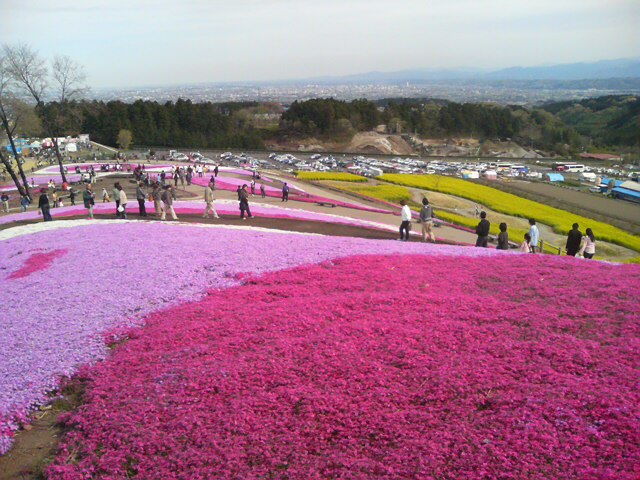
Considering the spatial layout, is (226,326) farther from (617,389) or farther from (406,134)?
(406,134)

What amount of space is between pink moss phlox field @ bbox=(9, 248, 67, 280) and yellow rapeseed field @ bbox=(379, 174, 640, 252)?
3588cm

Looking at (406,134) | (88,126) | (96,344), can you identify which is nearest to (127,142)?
(88,126)

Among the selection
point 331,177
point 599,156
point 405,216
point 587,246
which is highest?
point 405,216

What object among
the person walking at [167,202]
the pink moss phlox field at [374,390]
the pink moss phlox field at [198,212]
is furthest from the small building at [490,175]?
the pink moss phlox field at [374,390]

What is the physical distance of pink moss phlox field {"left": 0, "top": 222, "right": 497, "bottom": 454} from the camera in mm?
11828

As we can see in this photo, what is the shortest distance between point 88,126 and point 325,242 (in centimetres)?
10541

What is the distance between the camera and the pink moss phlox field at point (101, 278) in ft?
38.8

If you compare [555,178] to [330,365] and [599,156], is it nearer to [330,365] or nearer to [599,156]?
[599,156]

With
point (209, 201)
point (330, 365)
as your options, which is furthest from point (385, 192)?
point (330, 365)

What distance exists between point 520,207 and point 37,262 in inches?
1767

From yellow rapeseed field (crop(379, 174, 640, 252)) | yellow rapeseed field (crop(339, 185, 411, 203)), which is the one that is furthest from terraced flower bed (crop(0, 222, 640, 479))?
yellow rapeseed field (crop(339, 185, 411, 203))

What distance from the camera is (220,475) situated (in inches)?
313

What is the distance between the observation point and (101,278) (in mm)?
17031

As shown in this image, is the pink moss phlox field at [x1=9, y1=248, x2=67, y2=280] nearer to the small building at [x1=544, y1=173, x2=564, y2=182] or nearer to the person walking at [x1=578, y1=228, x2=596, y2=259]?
the person walking at [x1=578, y1=228, x2=596, y2=259]
